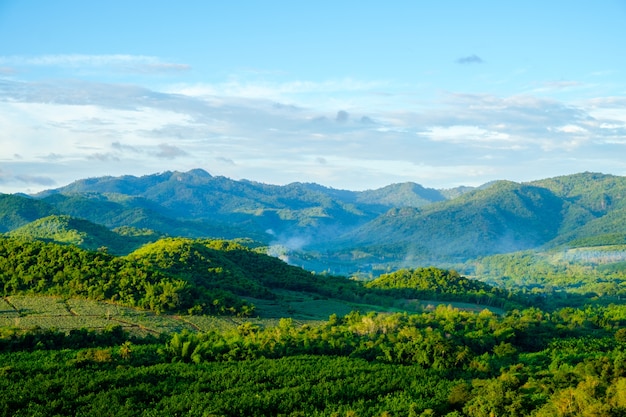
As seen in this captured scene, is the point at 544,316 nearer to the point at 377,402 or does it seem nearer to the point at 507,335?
the point at 507,335

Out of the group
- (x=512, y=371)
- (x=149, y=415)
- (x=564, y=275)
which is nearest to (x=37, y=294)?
(x=149, y=415)

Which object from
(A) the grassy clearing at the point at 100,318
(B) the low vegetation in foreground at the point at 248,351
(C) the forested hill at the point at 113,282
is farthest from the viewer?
(C) the forested hill at the point at 113,282

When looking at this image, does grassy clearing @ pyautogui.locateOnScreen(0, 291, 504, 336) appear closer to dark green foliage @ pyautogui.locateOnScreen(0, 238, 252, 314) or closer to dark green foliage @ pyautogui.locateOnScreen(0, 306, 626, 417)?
dark green foliage @ pyautogui.locateOnScreen(0, 238, 252, 314)

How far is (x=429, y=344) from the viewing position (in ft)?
179

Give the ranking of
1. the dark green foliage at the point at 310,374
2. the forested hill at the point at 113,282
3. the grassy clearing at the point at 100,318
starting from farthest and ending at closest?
the forested hill at the point at 113,282 → the grassy clearing at the point at 100,318 → the dark green foliage at the point at 310,374

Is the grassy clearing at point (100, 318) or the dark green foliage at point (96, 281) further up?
the dark green foliage at point (96, 281)

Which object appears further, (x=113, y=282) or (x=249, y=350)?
(x=113, y=282)

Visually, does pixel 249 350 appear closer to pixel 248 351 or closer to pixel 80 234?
pixel 248 351

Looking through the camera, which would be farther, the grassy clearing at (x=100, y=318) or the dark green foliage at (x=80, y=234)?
the dark green foliage at (x=80, y=234)

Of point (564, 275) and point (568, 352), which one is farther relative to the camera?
point (564, 275)

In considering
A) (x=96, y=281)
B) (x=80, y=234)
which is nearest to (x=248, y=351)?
(x=96, y=281)

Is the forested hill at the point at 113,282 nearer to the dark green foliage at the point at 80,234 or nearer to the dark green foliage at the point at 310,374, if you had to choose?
the dark green foliage at the point at 310,374

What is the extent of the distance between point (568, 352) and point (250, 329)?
2944 centimetres

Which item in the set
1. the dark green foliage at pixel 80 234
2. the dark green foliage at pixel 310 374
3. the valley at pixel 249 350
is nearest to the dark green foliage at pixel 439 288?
the valley at pixel 249 350
